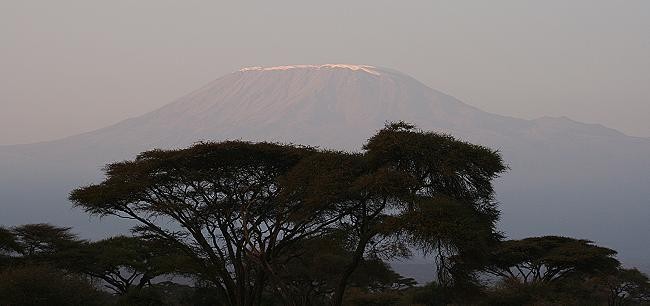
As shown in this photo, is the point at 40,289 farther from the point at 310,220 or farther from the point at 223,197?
the point at 310,220

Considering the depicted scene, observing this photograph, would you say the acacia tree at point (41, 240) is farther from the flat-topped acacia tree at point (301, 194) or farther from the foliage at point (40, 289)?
the foliage at point (40, 289)

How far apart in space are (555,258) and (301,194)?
726 inches

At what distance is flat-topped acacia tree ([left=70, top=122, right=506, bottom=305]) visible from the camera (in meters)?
28.2

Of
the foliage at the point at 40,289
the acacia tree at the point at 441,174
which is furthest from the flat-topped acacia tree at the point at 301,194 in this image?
the foliage at the point at 40,289

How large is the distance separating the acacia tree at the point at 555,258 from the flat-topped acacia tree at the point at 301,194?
13.8 m

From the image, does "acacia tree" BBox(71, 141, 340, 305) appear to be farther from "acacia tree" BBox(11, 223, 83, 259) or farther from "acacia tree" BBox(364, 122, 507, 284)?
"acacia tree" BBox(11, 223, 83, 259)

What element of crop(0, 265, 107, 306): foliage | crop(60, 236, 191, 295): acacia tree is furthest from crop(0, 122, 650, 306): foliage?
crop(60, 236, 191, 295): acacia tree

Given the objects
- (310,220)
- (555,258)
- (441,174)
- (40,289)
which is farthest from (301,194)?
(555,258)

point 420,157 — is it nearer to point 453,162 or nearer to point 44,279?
point 453,162

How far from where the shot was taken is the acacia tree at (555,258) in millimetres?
44438

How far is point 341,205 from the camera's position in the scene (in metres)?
31.9

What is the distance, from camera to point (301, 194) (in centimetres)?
3228

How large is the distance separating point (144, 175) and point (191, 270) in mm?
8152

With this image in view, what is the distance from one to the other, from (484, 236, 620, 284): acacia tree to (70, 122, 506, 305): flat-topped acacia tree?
45.4 feet
